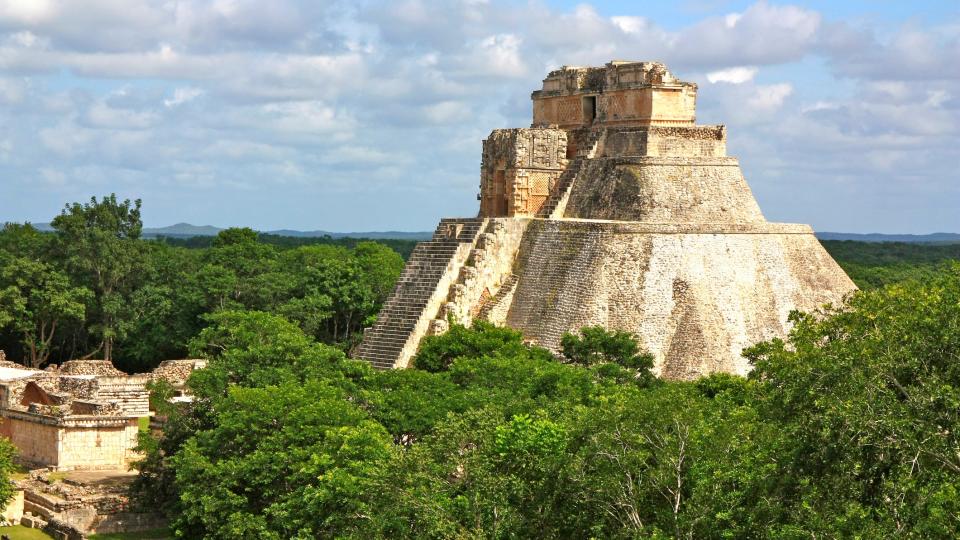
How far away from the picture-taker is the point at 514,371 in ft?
98.9

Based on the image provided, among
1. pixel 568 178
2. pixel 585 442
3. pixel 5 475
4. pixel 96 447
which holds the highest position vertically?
pixel 568 178

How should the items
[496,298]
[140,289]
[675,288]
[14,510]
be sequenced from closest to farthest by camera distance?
[14,510] → [675,288] → [496,298] → [140,289]

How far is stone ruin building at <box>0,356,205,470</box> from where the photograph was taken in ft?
115

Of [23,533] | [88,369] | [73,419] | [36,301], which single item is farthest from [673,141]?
[36,301]

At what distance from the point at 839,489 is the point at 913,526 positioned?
1.30m

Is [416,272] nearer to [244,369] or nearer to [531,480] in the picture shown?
[244,369]

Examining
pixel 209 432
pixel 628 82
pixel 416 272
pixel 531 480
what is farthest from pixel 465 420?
pixel 628 82

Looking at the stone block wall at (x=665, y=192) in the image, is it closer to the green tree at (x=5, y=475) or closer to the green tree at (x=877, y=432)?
the green tree at (x=5, y=475)

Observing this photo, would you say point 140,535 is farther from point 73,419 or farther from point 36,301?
point 36,301

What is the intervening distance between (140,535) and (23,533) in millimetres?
2351

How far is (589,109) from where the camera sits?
1549 inches

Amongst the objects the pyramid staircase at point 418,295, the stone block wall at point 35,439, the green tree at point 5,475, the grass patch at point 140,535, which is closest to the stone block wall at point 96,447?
the stone block wall at point 35,439

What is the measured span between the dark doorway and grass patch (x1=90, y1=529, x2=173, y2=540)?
1633cm

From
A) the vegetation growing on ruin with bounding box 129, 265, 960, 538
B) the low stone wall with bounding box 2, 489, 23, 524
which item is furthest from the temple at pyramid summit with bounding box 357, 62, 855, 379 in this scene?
the low stone wall with bounding box 2, 489, 23, 524
